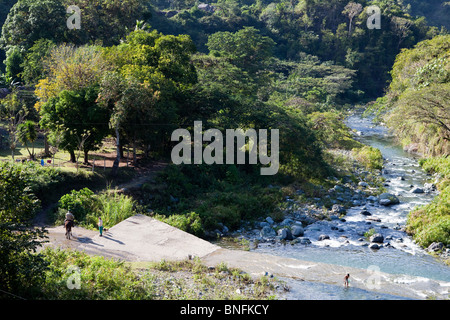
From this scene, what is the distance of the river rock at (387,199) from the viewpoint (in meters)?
22.5

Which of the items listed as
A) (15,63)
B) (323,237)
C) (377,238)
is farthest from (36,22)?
(377,238)

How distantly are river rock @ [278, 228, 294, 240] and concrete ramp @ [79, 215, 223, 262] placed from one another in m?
3.56

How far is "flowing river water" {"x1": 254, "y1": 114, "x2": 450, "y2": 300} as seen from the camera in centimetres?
1331

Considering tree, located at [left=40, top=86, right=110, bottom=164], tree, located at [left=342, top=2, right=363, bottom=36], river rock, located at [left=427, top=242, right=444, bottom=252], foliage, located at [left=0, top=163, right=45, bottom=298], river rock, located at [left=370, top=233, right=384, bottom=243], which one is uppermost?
tree, located at [left=342, top=2, right=363, bottom=36]

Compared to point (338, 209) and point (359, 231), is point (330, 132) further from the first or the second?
point (359, 231)

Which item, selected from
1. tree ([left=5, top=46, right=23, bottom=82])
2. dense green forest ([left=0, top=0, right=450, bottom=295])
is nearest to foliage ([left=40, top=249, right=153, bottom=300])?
dense green forest ([left=0, top=0, right=450, bottom=295])

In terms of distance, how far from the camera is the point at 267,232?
61.9 ft

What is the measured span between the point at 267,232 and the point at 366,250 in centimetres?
421

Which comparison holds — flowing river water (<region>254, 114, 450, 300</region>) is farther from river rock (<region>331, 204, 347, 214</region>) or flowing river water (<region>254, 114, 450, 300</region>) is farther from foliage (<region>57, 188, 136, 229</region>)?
foliage (<region>57, 188, 136, 229</region>)

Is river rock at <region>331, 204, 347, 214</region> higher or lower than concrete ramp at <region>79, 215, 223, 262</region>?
lower

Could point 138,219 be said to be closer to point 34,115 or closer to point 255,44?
point 34,115

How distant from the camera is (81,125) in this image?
69.4 ft

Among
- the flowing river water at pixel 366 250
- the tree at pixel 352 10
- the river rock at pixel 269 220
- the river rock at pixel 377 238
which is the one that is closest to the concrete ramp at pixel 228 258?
the flowing river water at pixel 366 250

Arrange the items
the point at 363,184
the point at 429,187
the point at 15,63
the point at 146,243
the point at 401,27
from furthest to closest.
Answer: the point at 401,27, the point at 15,63, the point at 363,184, the point at 429,187, the point at 146,243
